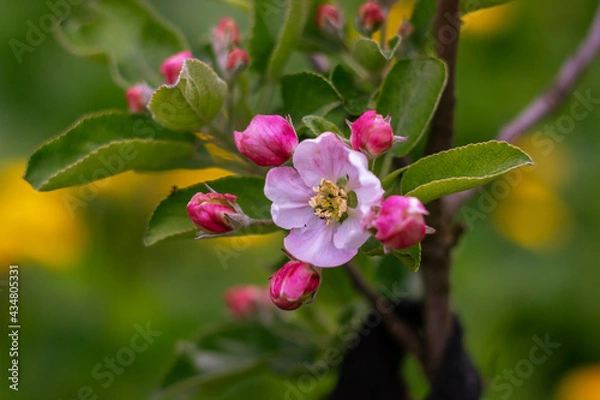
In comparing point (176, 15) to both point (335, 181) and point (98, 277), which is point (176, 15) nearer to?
point (98, 277)

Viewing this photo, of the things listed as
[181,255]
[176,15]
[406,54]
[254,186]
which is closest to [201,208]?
[254,186]

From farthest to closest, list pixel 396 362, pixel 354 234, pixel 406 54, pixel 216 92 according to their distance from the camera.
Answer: pixel 396 362 < pixel 406 54 < pixel 216 92 < pixel 354 234

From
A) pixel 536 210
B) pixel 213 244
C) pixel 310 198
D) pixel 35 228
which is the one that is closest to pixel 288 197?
pixel 310 198

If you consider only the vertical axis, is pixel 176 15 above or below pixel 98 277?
above

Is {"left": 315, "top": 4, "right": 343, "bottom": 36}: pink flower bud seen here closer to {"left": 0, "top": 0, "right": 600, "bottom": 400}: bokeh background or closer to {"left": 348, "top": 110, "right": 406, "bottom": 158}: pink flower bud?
{"left": 348, "top": 110, "right": 406, "bottom": 158}: pink flower bud

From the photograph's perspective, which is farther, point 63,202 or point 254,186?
point 63,202

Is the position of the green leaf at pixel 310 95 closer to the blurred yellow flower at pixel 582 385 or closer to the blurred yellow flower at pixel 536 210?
the blurred yellow flower at pixel 582 385

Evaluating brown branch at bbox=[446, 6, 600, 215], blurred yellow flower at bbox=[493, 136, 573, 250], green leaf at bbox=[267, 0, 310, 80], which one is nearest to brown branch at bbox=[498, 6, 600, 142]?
brown branch at bbox=[446, 6, 600, 215]

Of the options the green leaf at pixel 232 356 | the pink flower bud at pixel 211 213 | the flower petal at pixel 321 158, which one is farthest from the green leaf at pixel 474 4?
the green leaf at pixel 232 356
